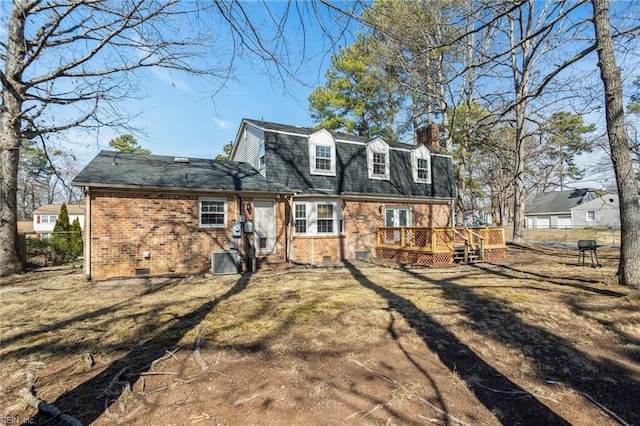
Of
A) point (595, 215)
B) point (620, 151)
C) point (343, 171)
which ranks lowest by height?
point (595, 215)

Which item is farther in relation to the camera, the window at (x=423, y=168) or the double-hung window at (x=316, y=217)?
the window at (x=423, y=168)

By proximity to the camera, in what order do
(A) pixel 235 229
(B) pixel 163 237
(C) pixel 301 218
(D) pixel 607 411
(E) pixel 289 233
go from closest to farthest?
(D) pixel 607 411 → (B) pixel 163 237 → (A) pixel 235 229 → (E) pixel 289 233 → (C) pixel 301 218

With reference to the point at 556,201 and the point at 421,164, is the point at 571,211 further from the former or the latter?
the point at 421,164

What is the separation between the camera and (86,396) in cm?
318

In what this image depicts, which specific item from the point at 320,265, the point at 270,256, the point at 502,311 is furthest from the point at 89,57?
the point at 502,311

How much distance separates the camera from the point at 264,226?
39.7 feet

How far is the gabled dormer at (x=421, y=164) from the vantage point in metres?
16.4

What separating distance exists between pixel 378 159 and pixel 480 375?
12.8 meters

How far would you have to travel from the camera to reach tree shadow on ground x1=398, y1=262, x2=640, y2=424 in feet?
10.8

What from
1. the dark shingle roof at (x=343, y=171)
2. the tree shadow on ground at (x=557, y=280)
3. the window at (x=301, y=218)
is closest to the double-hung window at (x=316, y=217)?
the window at (x=301, y=218)

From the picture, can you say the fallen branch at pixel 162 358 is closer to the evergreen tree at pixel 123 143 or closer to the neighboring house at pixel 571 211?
the evergreen tree at pixel 123 143

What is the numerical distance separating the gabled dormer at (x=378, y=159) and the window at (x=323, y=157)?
214 cm

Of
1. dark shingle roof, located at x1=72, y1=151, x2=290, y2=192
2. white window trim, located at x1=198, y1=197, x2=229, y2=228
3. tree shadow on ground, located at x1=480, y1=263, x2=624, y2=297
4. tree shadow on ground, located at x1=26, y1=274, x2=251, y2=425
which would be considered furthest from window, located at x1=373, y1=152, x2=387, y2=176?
tree shadow on ground, located at x1=26, y1=274, x2=251, y2=425

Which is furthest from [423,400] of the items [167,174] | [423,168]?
[423,168]
